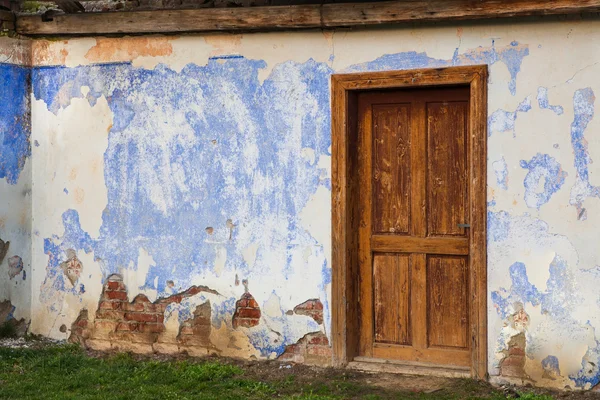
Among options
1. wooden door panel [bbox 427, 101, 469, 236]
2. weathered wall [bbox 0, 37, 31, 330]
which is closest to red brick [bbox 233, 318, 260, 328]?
wooden door panel [bbox 427, 101, 469, 236]

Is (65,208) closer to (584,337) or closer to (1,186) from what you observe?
(1,186)

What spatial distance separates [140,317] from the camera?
6.63 metres

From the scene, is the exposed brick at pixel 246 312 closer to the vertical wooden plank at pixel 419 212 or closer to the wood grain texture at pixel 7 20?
the vertical wooden plank at pixel 419 212

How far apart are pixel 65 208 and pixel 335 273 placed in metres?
2.50

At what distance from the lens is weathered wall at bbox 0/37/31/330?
6.82 metres

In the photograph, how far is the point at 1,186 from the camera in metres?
6.80

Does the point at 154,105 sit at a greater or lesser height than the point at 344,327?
greater

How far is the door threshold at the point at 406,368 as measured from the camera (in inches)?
229

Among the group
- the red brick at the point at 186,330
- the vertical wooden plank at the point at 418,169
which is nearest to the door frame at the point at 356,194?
the vertical wooden plank at the point at 418,169

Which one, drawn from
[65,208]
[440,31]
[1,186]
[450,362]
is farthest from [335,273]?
[1,186]

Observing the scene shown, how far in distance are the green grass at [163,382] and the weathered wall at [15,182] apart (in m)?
0.65

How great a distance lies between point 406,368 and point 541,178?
1.71 m

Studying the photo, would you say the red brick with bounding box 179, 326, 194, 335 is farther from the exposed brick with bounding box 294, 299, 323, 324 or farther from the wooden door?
the wooden door

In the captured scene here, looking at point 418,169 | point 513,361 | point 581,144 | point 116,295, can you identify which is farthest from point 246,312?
point 581,144
